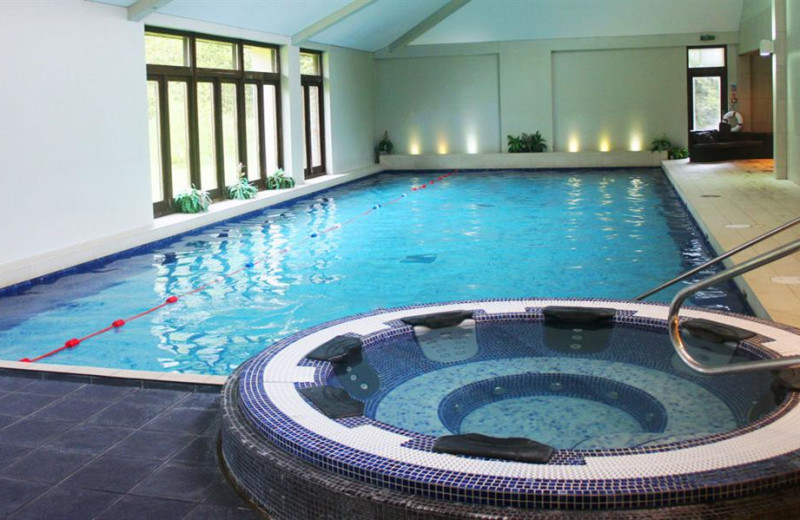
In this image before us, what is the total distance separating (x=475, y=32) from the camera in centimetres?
2169

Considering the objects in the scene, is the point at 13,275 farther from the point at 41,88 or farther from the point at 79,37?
the point at 79,37

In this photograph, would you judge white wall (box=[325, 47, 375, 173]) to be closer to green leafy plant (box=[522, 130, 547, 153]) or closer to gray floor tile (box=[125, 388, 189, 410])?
green leafy plant (box=[522, 130, 547, 153])

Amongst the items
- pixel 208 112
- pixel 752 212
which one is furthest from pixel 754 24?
pixel 208 112

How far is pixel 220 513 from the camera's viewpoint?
342 cm

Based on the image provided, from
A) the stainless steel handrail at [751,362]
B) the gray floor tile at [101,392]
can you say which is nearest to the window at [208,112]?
the gray floor tile at [101,392]

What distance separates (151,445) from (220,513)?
848 mm

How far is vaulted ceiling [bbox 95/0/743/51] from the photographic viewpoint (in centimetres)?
1900

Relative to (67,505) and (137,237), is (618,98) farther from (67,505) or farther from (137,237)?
(67,505)

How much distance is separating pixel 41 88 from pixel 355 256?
3961 millimetres

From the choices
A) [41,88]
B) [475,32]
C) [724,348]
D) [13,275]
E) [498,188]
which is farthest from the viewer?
[475,32]

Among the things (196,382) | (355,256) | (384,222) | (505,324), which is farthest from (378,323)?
(384,222)

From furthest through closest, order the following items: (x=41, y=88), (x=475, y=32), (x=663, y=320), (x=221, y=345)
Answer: (x=475, y=32) < (x=41, y=88) < (x=221, y=345) < (x=663, y=320)

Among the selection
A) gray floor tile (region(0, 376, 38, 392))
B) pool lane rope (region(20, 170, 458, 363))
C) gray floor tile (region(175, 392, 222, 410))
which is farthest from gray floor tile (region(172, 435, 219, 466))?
pool lane rope (region(20, 170, 458, 363))

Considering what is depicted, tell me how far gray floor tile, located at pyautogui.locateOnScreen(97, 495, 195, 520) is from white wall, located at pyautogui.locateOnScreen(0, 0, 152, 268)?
6.35 metres
